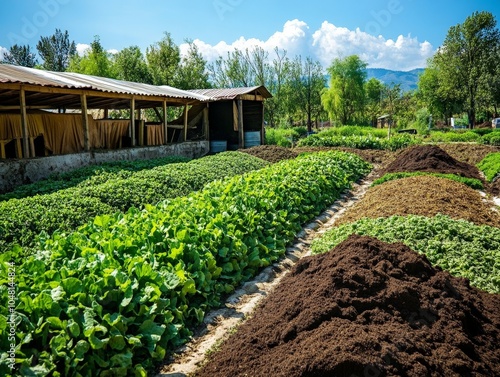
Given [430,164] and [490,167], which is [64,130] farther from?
[490,167]

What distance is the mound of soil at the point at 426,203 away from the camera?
824cm

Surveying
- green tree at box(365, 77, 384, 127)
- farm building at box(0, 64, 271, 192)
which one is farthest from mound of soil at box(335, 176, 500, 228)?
green tree at box(365, 77, 384, 127)

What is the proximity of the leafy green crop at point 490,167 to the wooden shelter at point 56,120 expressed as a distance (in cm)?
1254

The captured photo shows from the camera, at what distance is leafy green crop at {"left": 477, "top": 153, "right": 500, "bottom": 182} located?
44.4 ft

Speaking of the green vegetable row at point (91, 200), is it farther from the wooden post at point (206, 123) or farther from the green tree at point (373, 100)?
the green tree at point (373, 100)

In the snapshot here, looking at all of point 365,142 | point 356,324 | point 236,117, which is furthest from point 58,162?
point 365,142

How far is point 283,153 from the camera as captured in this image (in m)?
19.2

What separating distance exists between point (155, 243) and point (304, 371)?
2664 millimetres

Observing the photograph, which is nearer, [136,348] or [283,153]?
[136,348]

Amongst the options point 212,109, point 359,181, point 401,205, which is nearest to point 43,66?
point 212,109

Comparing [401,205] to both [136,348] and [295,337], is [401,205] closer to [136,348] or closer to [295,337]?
[295,337]

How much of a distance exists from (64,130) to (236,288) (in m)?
11.1

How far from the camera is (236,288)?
5.73 m

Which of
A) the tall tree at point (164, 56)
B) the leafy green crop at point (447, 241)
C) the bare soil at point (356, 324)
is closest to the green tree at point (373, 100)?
the tall tree at point (164, 56)
